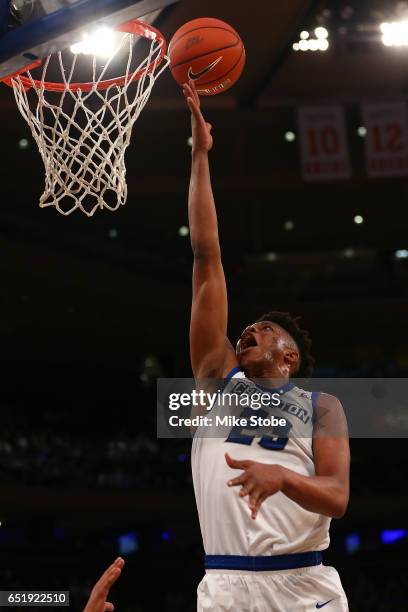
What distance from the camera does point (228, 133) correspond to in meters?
13.0

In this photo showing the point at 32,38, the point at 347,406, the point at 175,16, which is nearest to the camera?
the point at 32,38

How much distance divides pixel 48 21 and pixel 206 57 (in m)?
0.90

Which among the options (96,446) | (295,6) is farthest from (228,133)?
(96,446)

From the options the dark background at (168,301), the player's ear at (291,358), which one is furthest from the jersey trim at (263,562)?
the dark background at (168,301)

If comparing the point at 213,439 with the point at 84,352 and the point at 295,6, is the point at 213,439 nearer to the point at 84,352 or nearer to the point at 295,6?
the point at 295,6

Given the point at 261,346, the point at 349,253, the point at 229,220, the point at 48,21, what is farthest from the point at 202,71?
the point at 349,253

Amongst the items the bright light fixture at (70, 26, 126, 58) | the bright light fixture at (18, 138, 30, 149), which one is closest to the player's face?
the bright light fixture at (70, 26, 126, 58)

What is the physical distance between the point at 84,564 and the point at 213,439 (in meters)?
9.31

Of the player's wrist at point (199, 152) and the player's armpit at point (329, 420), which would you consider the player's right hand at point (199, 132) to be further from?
the player's armpit at point (329, 420)

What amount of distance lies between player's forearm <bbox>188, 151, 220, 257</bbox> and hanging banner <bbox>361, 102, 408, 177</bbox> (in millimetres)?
8907

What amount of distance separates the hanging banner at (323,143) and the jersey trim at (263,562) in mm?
9427

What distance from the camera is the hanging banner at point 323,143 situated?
38.4 ft

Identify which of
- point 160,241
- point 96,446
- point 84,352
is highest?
point 160,241

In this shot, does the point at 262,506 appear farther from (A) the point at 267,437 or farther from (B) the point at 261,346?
(B) the point at 261,346
